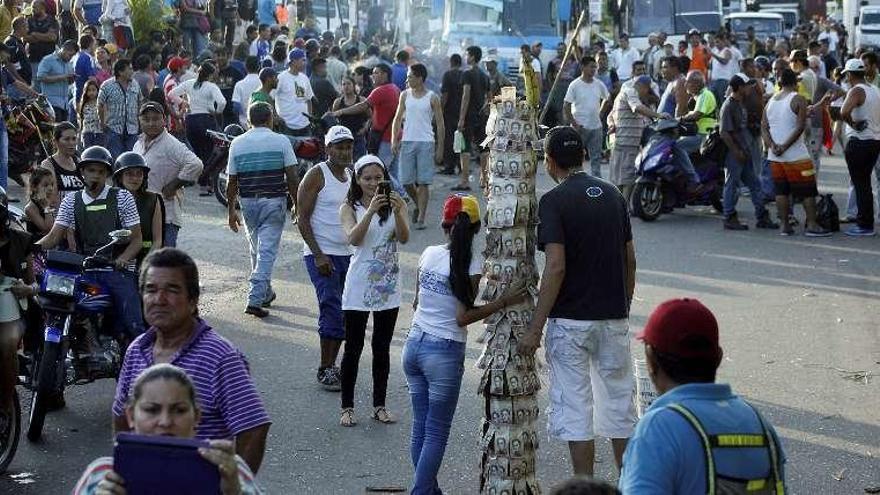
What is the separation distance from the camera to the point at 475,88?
21.2 m

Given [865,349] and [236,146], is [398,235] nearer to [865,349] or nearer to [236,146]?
[236,146]

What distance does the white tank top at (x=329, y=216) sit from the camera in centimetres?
963

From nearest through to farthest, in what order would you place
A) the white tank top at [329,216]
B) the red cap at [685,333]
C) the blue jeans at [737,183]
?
the red cap at [685,333]
the white tank top at [329,216]
the blue jeans at [737,183]

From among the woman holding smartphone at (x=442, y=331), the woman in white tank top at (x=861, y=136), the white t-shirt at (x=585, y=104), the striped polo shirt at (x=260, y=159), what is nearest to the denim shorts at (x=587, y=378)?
the woman holding smartphone at (x=442, y=331)

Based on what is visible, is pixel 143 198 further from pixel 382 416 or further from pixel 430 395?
pixel 430 395

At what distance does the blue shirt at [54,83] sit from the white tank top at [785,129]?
9.93 meters

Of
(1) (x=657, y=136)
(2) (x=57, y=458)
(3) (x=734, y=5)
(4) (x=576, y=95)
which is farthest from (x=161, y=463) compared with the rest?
(3) (x=734, y=5)

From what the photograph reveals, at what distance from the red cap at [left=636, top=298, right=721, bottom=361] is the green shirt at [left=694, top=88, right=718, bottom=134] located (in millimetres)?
14370

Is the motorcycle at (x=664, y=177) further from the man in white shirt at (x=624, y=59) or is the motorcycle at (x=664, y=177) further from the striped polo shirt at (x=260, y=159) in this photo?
the man in white shirt at (x=624, y=59)

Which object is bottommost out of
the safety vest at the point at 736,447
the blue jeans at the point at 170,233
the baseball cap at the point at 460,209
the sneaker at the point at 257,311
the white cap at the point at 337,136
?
the sneaker at the point at 257,311

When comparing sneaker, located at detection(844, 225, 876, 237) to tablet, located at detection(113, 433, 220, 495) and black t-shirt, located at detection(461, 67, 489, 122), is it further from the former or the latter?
tablet, located at detection(113, 433, 220, 495)

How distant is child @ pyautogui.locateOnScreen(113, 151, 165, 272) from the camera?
9.45 meters

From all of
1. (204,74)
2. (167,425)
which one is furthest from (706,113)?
(167,425)

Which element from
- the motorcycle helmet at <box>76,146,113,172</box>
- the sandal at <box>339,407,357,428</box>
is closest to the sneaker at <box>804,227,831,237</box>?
the sandal at <box>339,407,357,428</box>
